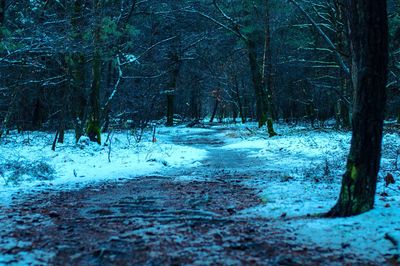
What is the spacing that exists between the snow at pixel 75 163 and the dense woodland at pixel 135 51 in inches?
60.0

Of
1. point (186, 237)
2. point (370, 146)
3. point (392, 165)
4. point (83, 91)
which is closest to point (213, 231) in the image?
point (186, 237)

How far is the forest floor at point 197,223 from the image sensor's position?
13.8ft

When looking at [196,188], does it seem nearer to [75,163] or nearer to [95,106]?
[75,163]

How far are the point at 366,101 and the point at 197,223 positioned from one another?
2.94m

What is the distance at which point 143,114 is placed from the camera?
23.0 m

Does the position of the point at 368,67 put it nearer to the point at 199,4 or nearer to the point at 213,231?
the point at 213,231

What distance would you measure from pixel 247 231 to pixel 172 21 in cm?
1784

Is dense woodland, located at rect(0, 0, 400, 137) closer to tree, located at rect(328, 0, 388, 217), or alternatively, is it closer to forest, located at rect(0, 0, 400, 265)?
forest, located at rect(0, 0, 400, 265)

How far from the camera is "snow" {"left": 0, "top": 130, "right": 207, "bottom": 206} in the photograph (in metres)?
9.20

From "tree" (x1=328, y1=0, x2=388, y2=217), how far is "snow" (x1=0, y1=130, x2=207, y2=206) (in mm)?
6341

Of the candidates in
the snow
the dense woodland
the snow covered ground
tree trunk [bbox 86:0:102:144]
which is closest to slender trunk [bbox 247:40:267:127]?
the dense woodland

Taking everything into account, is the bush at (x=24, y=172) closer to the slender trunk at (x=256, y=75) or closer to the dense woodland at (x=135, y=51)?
the dense woodland at (x=135, y=51)

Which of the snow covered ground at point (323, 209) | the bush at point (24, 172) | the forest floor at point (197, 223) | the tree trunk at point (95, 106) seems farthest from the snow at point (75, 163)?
the snow covered ground at point (323, 209)

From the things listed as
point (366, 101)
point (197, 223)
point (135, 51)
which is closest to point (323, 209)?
point (366, 101)
